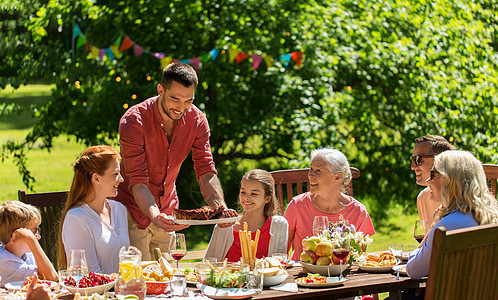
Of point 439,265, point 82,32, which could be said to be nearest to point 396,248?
point 439,265

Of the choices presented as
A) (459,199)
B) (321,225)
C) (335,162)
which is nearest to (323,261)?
(321,225)

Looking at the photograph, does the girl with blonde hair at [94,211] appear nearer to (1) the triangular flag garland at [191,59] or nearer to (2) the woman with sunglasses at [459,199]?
(2) the woman with sunglasses at [459,199]

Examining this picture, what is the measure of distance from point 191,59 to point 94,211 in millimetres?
3694

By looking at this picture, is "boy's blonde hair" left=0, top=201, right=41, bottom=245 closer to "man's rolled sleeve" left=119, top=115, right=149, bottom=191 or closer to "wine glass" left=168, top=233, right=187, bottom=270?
"man's rolled sleeve" left=119, top=115, right=149, bottom=191

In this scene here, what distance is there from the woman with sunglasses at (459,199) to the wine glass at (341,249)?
335mm

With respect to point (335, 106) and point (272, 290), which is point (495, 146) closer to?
point (335, 106)

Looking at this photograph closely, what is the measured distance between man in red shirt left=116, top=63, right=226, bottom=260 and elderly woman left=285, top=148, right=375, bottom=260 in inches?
22.7

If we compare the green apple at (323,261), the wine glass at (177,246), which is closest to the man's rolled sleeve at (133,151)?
the wine glass at (177,246)

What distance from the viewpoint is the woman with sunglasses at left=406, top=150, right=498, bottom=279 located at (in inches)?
132

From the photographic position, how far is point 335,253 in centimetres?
355

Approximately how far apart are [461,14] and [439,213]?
220 inches

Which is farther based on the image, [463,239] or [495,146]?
[495,146]

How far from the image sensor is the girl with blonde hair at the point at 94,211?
3.91 meters

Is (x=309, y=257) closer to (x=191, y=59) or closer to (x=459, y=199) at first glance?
(x=459, y=199)
